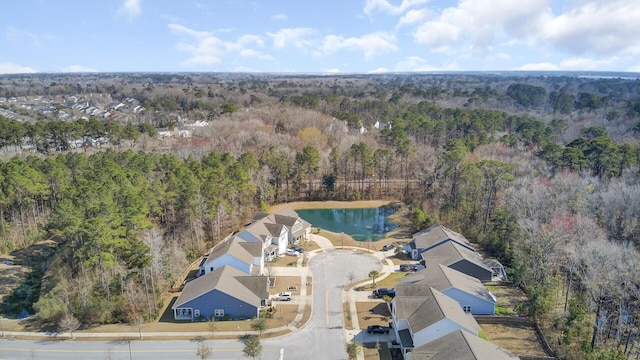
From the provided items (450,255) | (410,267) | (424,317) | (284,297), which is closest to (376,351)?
(424,317)

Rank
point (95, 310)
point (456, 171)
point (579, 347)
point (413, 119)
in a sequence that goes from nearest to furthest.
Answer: point (579, 347) < point (95, 310) < point (456, 171) < point (413, 119)

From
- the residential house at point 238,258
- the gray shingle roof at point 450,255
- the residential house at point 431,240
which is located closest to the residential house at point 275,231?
the residential house at point 238,258

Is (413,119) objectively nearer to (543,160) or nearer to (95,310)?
(543,160)

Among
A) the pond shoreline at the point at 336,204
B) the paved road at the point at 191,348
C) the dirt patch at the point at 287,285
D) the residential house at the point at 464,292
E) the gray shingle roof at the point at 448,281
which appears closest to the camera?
the paved road at the point at 191,348

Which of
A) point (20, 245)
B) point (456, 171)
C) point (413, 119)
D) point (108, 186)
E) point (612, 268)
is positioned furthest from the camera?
point (413, 119)

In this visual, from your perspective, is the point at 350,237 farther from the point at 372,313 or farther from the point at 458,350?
the point at 458,350

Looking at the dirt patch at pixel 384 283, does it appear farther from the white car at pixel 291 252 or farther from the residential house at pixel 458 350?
the residential house at pixel 458 350

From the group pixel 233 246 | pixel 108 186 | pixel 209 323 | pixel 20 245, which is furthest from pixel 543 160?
pixel 20 245
